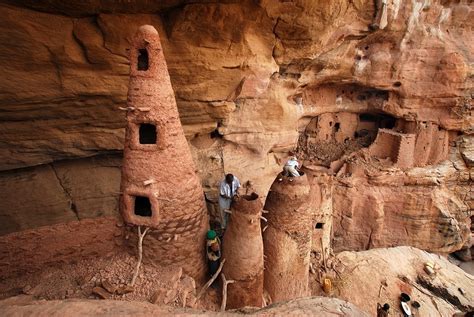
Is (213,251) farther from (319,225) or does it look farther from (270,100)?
(270,100)

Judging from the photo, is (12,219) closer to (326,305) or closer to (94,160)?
(94,160)

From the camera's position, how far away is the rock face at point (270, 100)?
5734mm

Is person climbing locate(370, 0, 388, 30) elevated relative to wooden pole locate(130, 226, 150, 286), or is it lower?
elevated

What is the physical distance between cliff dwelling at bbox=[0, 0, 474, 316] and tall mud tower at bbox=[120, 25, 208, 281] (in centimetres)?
3

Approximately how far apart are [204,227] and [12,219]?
4.96 meters

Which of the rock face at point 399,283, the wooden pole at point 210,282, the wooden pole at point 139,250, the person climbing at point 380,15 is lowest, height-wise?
the rock face at point 399,283

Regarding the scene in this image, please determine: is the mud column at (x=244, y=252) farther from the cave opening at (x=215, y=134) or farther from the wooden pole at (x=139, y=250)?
the cave opening at (x=215, y=134)

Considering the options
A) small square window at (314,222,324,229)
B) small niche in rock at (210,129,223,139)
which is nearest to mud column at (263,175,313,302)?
small square window at (314,222,324,229)

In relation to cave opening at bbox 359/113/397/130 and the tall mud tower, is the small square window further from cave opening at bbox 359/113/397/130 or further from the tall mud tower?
cave opening at bbox 359/113/397/130

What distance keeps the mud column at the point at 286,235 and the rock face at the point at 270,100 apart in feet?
5.74

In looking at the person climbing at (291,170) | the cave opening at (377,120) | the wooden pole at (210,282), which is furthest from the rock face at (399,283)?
the cave opening at (377,120)

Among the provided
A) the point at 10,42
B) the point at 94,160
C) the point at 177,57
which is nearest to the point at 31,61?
the point at 10,42

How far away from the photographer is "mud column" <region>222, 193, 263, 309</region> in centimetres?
482

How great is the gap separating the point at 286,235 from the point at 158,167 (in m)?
2.92
